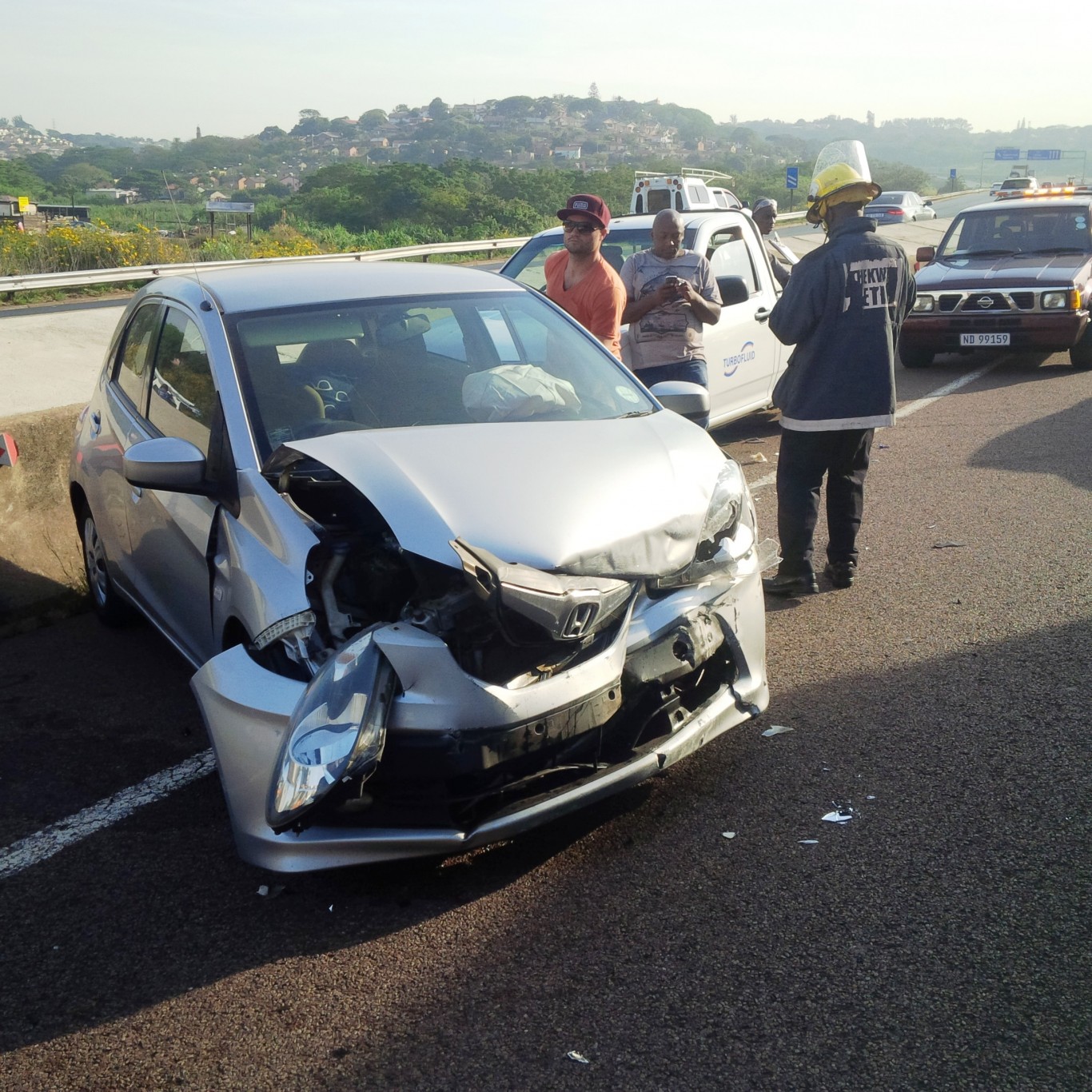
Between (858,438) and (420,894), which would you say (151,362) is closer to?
(420,894)

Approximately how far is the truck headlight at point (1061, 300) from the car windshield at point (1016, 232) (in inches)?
53.5

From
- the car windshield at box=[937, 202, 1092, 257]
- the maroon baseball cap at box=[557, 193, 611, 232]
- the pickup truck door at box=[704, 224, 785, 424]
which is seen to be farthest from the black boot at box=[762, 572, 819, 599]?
the car windshield at box=[937, 202, 1092, 257]

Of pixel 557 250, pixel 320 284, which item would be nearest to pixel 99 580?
pixel 320 284

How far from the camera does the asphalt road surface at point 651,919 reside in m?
2.68

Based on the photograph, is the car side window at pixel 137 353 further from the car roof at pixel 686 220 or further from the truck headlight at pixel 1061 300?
the truck headlight at pixel 1061 300

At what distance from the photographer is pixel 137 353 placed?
17.5ft

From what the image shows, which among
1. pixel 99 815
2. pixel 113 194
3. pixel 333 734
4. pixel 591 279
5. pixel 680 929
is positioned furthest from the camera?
pixel 113 194

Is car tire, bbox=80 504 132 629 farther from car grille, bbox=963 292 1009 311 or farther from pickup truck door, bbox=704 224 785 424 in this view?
car grille, bbox=963 292 1009 311

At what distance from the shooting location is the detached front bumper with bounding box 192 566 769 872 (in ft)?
10.2

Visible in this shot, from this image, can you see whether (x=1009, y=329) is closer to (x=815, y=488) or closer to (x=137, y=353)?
(x=815, y=488)

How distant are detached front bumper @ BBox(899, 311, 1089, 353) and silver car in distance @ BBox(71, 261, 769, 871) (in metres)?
8.59

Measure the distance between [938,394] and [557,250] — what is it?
4498mm

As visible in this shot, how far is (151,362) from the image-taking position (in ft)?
16.6

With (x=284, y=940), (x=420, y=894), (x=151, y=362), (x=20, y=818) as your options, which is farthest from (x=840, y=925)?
(x=151, y=362)
